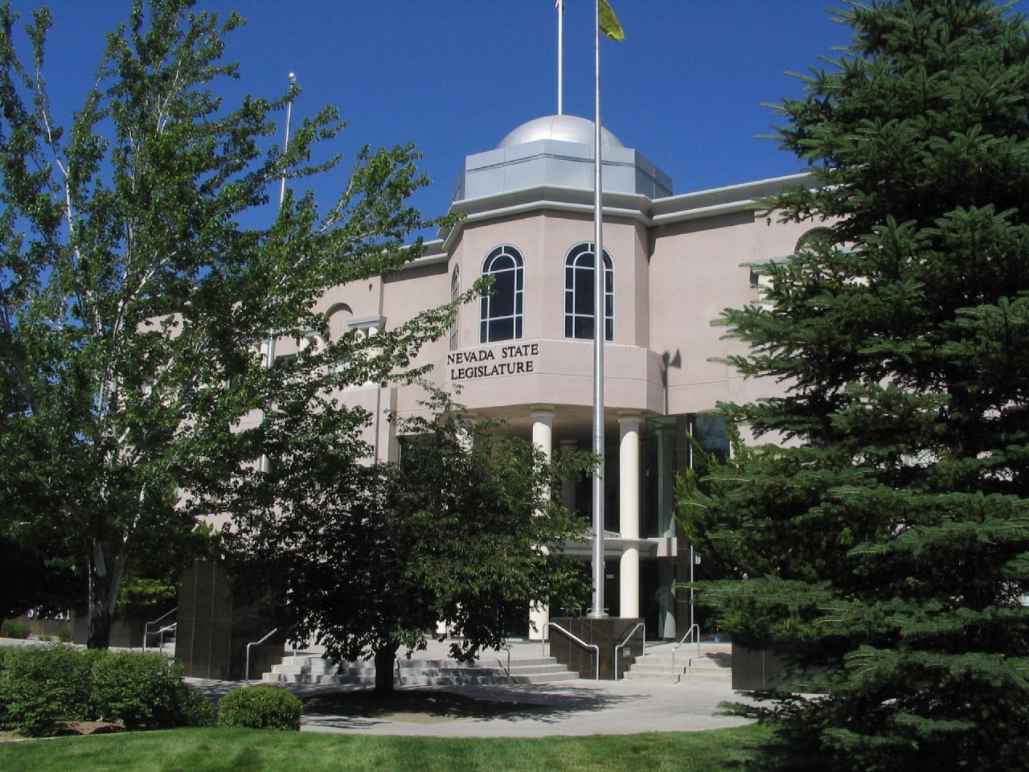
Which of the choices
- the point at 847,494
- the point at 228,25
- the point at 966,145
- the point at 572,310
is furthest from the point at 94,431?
the point at 572,310

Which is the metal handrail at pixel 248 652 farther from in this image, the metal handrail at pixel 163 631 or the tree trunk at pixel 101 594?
the tree trunk at pixel 101 594

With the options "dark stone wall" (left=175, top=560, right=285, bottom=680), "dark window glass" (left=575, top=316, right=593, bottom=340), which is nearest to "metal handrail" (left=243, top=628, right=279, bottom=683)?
"dark stone wall" (left=175, top=560, right=285, bottom=680)

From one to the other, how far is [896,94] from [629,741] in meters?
7.99

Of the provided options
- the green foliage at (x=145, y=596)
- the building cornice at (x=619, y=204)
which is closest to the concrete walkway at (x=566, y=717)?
the green foliage at (x=145, y=596)

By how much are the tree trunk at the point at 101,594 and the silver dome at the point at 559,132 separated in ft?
78.4

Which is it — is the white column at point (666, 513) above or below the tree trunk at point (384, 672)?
above

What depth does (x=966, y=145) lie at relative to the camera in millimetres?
8773

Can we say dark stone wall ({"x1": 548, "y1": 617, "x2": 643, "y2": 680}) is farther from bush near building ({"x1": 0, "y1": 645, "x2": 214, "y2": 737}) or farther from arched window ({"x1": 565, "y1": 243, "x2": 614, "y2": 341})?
bush near building ({"x1": 0, "y1": 645, "x2": 214, "y2": 737})

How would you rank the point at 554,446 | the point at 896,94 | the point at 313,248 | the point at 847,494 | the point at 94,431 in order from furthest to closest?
the point at 554,446 < the point at 313,248 < the point at 94,431 < the point at 896,94 < the point at 847,494

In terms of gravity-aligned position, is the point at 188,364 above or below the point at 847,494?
above

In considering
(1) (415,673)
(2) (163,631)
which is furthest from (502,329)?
(1) (415,673)

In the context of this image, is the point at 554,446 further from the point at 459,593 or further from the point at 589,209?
the point at 459,593

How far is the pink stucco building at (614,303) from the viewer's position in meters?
33.1

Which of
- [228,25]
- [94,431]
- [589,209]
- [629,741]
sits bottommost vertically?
[629,741]
